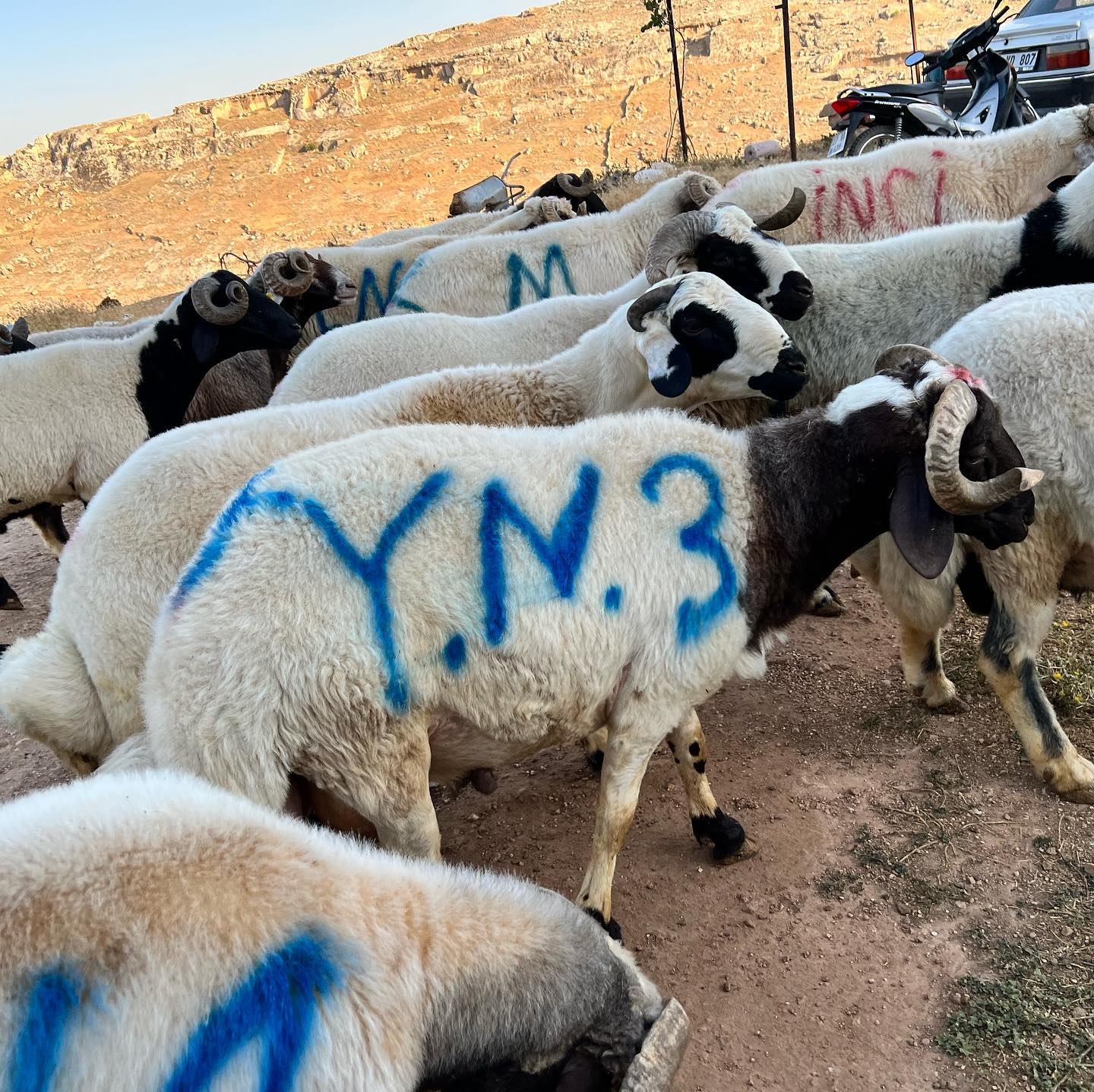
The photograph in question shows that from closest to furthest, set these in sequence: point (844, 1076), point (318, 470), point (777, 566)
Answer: point (844, 1076) → point (318, 470) → point (777, 566)

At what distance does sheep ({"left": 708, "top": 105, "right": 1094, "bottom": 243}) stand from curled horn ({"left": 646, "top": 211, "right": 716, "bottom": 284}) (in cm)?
150

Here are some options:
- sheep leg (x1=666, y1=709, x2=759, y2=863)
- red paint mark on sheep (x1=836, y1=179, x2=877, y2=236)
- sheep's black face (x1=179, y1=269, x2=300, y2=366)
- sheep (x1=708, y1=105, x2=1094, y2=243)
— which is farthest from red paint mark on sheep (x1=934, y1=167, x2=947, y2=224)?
sheep leg (x1=666, y1=709, x2=759, y2=863)

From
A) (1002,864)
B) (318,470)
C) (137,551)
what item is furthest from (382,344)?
(1002,864)

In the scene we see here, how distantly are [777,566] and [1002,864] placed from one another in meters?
1.33

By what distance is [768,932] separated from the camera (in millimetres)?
3408

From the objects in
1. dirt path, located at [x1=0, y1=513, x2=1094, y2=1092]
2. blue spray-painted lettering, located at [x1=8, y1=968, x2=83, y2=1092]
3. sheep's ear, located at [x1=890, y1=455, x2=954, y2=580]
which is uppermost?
sheep's ear, located at [x1=890, y1=455, x2=954, y2=580]

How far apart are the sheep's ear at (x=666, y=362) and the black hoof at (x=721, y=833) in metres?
1.86

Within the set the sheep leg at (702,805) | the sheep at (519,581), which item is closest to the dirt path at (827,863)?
the sheep leg at (702,805)

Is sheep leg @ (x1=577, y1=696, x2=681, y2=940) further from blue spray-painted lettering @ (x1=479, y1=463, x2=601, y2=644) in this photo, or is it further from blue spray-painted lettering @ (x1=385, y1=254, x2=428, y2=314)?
blue spray-painted lettering @ (x1=385, y1=254, x2=428, y2=314)

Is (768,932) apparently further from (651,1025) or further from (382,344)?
(382,344)

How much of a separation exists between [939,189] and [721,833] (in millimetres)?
5079

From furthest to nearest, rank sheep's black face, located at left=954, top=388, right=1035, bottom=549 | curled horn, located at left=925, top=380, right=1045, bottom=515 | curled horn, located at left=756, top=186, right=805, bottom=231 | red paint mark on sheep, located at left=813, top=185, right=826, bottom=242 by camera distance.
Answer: red paint mark on sheep, located at left=813, top=185, right=826, bottom=242, curled horn, located at left=756, top=186, right=805, bottom=231, sheep's black face, located at left=954, top=388, right=1035, bottom=549, curled horn, located at left=925, top=380, right=1045, bottom=515

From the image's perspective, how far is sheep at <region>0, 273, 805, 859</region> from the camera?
12.1ft

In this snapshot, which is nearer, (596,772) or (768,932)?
(768,932)
